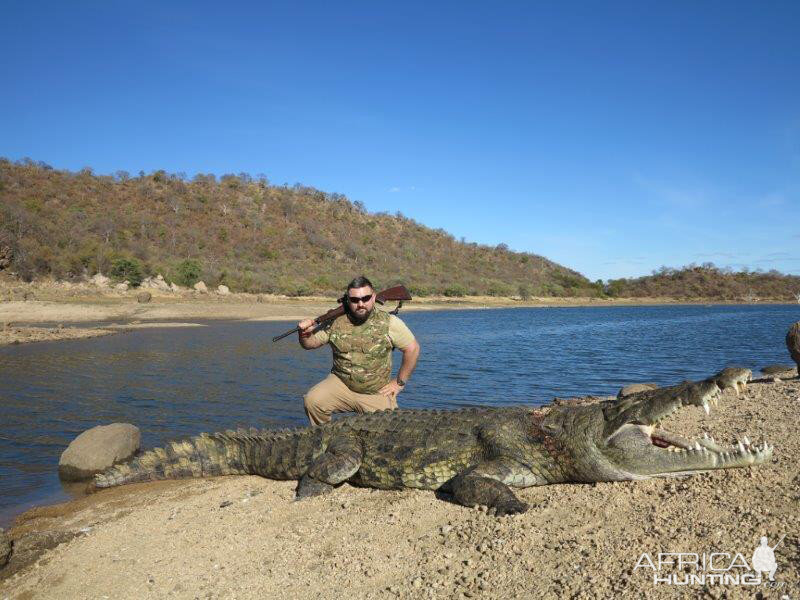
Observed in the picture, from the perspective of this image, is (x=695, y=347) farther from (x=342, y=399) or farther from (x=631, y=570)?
(x=631, y=570)

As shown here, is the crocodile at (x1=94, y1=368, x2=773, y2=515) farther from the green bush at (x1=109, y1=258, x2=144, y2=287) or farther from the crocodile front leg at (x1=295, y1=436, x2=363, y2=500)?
the green bush at (x1=109, y1=258, x2=144, y2=287)

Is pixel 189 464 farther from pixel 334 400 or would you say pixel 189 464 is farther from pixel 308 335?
pixel 308 335

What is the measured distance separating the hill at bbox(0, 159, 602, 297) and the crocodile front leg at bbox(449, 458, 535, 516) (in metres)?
39.2

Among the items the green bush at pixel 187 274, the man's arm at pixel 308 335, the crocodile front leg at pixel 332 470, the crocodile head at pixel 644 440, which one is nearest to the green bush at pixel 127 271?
the green bush at pixel 187 274

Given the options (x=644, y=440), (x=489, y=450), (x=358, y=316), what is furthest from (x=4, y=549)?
(x=644, y=440)

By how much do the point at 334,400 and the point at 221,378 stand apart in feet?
25.9

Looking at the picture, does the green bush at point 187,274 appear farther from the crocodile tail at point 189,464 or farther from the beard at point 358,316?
the beard at point 358,316

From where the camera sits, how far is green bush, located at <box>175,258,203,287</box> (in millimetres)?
41344

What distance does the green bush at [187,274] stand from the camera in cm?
4134

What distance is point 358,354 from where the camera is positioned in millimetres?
6047

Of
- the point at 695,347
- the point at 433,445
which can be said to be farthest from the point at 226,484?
the point at 695,347

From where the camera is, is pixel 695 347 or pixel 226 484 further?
pixel 695 347

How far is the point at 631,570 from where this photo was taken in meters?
2.98

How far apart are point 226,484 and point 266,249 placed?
195ft
